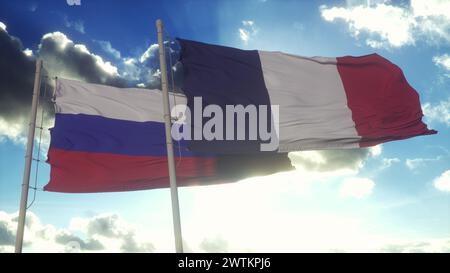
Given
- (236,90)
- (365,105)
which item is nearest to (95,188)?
(236,90)

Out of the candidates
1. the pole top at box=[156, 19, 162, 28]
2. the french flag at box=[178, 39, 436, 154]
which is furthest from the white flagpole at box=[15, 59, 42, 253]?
the french flag at box=[178, 39, 436, 154]

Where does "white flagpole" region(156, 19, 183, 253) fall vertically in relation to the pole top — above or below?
below

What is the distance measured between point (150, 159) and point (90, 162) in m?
1.39

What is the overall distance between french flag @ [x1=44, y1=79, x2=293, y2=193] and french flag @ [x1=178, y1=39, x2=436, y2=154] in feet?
3.81

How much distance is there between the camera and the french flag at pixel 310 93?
9.87m

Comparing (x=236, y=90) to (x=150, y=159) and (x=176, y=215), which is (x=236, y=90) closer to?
(x=150, y=159)

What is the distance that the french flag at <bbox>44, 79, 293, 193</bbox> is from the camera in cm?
990

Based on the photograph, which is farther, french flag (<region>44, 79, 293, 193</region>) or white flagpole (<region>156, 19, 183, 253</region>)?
french flag (<region>44, 79, 293, 193</region>)

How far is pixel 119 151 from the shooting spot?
34.0 ft

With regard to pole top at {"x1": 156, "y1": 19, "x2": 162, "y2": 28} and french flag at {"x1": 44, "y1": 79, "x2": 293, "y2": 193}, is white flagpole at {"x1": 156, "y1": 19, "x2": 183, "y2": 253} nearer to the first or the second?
pole top at {"x1": 156, "y1": 19, "x2": 162, "y2": 28}

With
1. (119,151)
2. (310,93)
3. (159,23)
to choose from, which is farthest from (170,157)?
(310,93)

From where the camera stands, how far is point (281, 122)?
1014 centimetres

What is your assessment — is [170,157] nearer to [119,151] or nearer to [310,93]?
[119,151]

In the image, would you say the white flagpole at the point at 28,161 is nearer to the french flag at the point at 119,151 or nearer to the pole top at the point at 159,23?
the french flag at the point at 119,151
